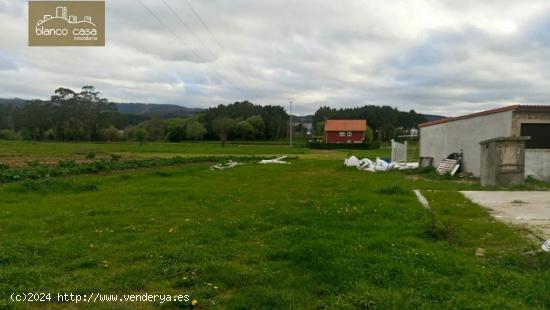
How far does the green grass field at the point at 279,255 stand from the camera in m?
4.13

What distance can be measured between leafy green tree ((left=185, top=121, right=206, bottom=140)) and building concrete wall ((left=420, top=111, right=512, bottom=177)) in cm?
8206

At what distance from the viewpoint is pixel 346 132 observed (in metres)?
87.6

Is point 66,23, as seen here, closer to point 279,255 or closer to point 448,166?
point 279,255

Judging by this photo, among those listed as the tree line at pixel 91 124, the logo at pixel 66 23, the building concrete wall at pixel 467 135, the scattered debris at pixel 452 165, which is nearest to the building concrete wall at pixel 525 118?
the building concrete wall at pixel 467 135

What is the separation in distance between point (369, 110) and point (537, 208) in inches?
4578

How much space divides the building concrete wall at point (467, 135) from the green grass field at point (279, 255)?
26.4 ft

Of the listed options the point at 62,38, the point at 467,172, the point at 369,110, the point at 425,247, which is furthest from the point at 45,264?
the point at 369,110

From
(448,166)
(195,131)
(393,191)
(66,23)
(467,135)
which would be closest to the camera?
(393,191)

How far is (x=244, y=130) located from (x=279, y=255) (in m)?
100

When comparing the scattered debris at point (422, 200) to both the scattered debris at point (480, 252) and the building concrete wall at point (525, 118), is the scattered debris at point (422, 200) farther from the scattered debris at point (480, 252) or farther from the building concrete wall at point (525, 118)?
the building concrete wall at point (525, 118)

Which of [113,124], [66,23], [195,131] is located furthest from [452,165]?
[113,124]

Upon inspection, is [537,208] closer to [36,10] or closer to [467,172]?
[467,172]

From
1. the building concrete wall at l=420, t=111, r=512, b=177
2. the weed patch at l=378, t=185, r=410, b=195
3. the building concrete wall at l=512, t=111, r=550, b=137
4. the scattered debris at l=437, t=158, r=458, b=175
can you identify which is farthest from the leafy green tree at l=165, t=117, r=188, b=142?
the weed patch at l=378, t=185, r=410, b=195

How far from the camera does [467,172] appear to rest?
1814 centimetres
